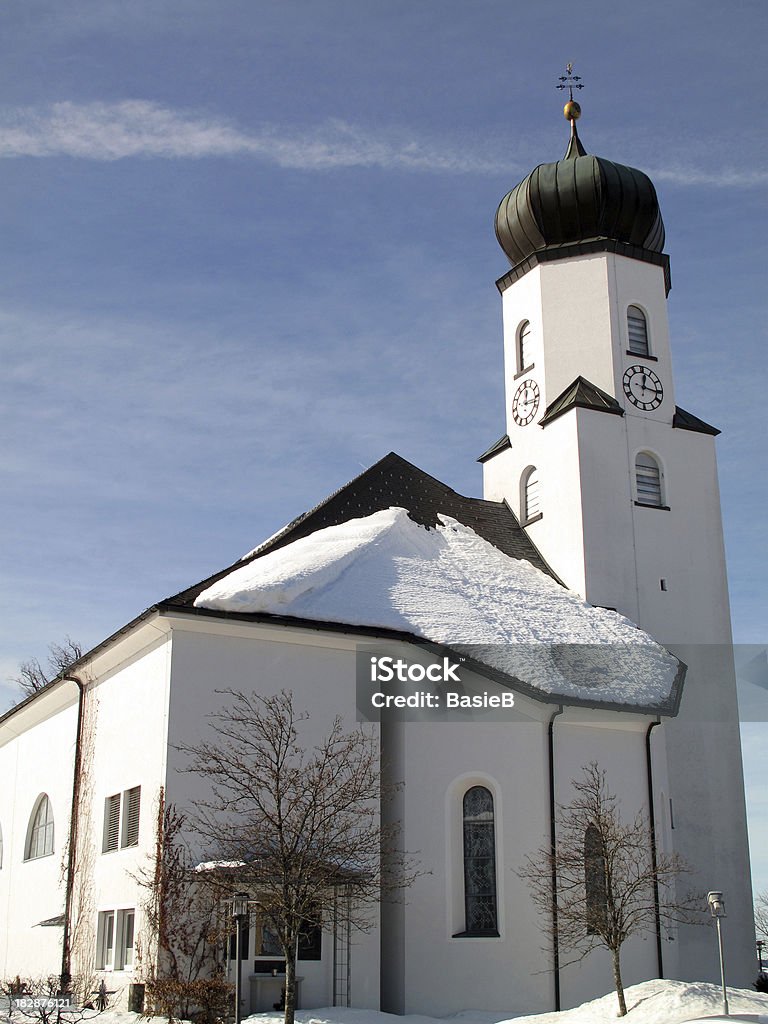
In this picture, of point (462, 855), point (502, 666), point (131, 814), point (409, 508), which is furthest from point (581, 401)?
point (131, 814)

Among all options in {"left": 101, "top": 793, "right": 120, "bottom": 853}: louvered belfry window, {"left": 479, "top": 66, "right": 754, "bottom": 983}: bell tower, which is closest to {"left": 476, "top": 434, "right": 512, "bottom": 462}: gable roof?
{"left": 479, "top": 66, "right": 754, "bottom": 983}: bell tower

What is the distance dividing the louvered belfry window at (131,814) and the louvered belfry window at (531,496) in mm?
12459

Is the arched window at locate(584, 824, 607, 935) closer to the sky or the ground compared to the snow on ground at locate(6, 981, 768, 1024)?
closer to the sky

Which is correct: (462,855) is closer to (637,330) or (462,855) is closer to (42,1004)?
(42,1004)

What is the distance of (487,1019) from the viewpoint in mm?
18703

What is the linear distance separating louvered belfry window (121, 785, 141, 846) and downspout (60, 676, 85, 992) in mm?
2751

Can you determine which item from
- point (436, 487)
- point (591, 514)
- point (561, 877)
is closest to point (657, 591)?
point (591, 514)

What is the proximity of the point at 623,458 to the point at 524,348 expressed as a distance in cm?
451

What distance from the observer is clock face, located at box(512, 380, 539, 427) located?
1166 inches

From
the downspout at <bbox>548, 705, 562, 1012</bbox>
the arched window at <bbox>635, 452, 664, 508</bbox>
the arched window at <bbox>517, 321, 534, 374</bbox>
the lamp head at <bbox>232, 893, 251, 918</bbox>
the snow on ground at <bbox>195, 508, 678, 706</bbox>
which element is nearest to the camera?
the lamp head at <bbox>232, 893, 251, 918</bbox>

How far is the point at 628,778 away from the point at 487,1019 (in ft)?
17.6

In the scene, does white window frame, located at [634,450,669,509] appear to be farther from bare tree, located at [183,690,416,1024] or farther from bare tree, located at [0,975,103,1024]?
bare tree, located at [0,975,103,1024]

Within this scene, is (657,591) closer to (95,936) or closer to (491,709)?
(491,709)

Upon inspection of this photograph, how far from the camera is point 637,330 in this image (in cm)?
2969
